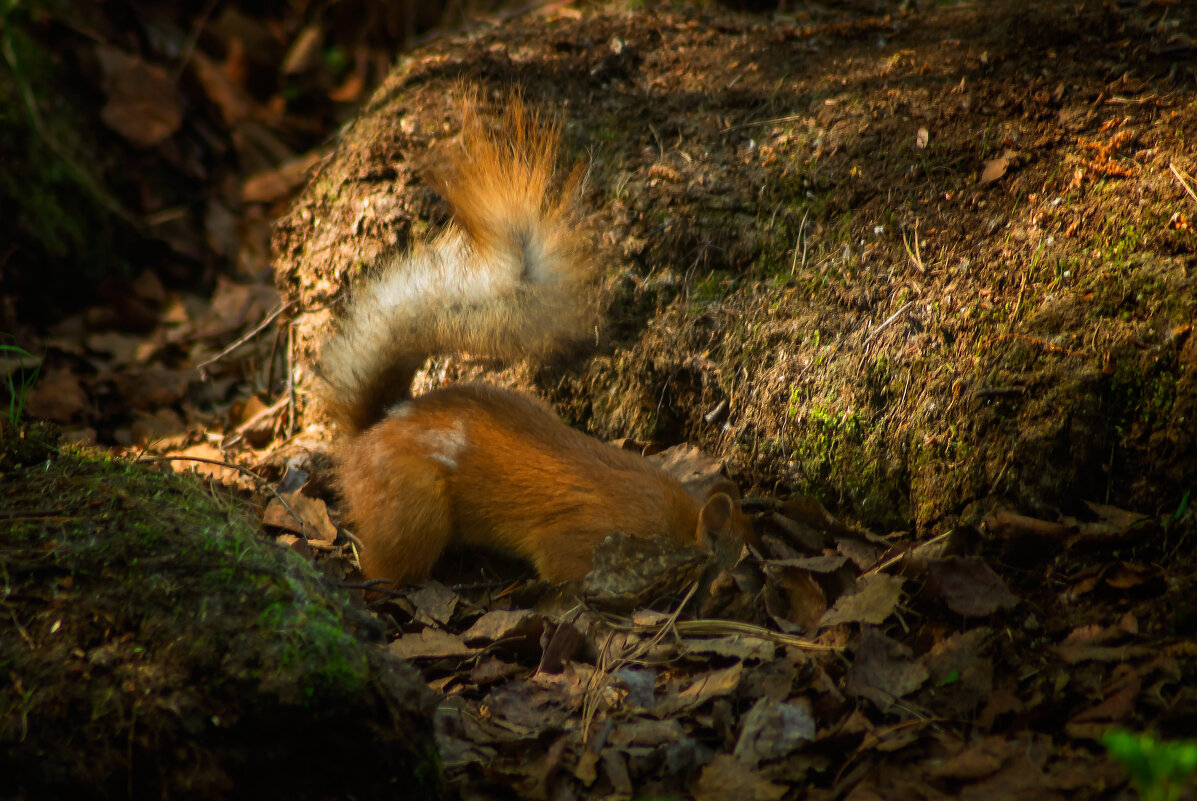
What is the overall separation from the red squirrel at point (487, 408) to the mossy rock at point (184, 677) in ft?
4.68

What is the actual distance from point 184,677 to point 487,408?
2048 mm

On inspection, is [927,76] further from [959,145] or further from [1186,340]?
[1186,340]

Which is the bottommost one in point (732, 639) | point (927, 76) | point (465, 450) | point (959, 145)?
point (732, 639)

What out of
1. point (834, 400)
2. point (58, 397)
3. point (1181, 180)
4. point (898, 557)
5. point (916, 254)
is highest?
point (1181, 180)

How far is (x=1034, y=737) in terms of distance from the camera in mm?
2105

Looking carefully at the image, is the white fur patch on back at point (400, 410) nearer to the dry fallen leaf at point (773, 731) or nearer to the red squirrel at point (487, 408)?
the red squirrel at point (487, 408)

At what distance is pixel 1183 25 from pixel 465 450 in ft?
12.1

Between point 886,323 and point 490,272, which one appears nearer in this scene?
point 886,323

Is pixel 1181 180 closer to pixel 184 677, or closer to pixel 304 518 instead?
pixel 184 677

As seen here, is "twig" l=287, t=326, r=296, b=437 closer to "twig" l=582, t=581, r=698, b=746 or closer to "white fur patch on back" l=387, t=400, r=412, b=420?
"white fur patch on back" l=387, t=400, r=412, b=420

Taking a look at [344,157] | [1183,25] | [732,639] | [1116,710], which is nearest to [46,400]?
[344,157]

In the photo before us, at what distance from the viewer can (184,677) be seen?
1.95 metres

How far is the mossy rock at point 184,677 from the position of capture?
73.8 inches

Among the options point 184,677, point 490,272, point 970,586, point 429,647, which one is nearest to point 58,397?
point 490,272
